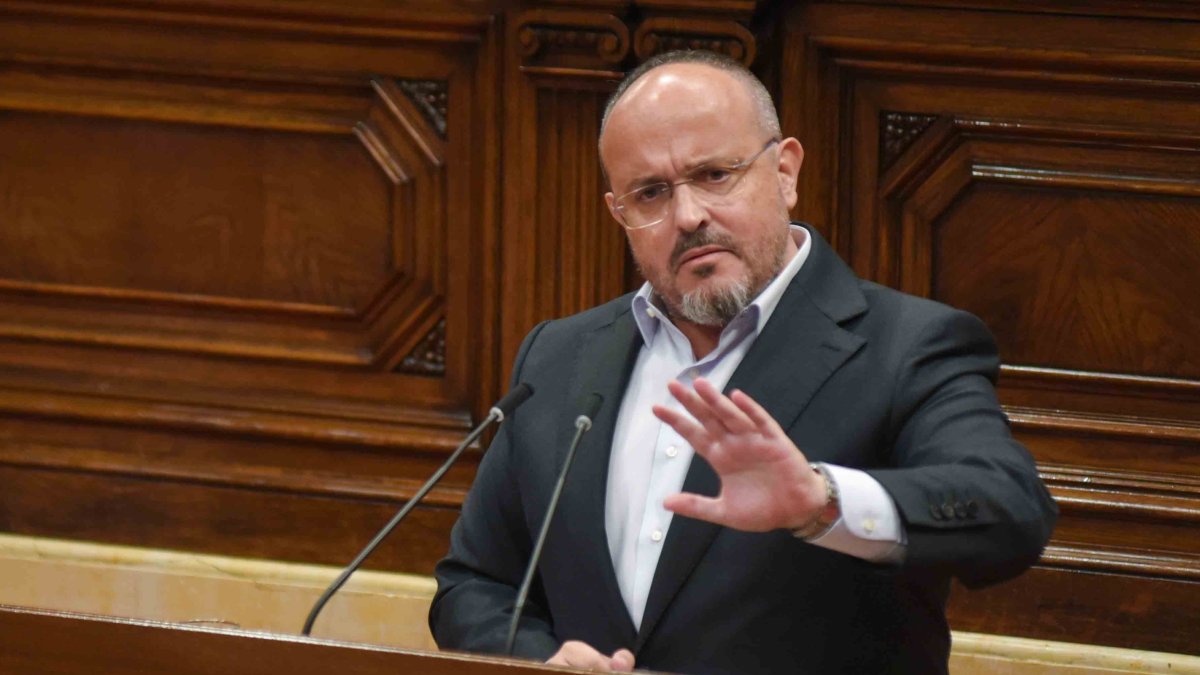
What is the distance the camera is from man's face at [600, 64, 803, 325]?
97.0 inches

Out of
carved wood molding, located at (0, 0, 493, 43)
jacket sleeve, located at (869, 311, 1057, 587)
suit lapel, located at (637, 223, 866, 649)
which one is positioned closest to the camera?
jacket sleeve, located at (869, 311, 1057, 587)

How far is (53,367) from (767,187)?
2.06 metres

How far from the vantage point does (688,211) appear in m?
2.48

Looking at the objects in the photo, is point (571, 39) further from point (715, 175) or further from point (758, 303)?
point (758, 303)

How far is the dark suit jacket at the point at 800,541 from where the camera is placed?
2.19 metres

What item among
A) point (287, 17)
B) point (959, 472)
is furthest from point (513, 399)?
point (287, 17)

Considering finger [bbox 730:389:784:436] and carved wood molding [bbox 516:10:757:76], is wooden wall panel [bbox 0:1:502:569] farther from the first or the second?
finger [bbox 730:389:784:436]

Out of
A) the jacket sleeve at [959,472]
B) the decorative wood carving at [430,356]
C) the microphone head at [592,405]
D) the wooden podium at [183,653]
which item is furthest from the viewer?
the decorative wood carving at [430,356]

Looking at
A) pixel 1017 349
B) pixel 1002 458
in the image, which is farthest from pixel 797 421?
pixel 1017 349

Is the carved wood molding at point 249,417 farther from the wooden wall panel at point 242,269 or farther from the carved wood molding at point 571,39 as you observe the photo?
the carved wood molding at point 571,39

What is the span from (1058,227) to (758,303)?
1.22 m

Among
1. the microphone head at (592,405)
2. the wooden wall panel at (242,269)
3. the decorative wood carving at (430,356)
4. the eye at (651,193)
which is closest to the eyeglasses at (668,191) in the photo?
the eye at (651,193)

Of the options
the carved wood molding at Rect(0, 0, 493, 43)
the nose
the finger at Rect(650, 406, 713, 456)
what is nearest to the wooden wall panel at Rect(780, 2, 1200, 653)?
the carved wood molding at Rect(0, 0, 493, 43)

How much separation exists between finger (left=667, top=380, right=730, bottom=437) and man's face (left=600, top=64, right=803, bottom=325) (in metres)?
0.53
